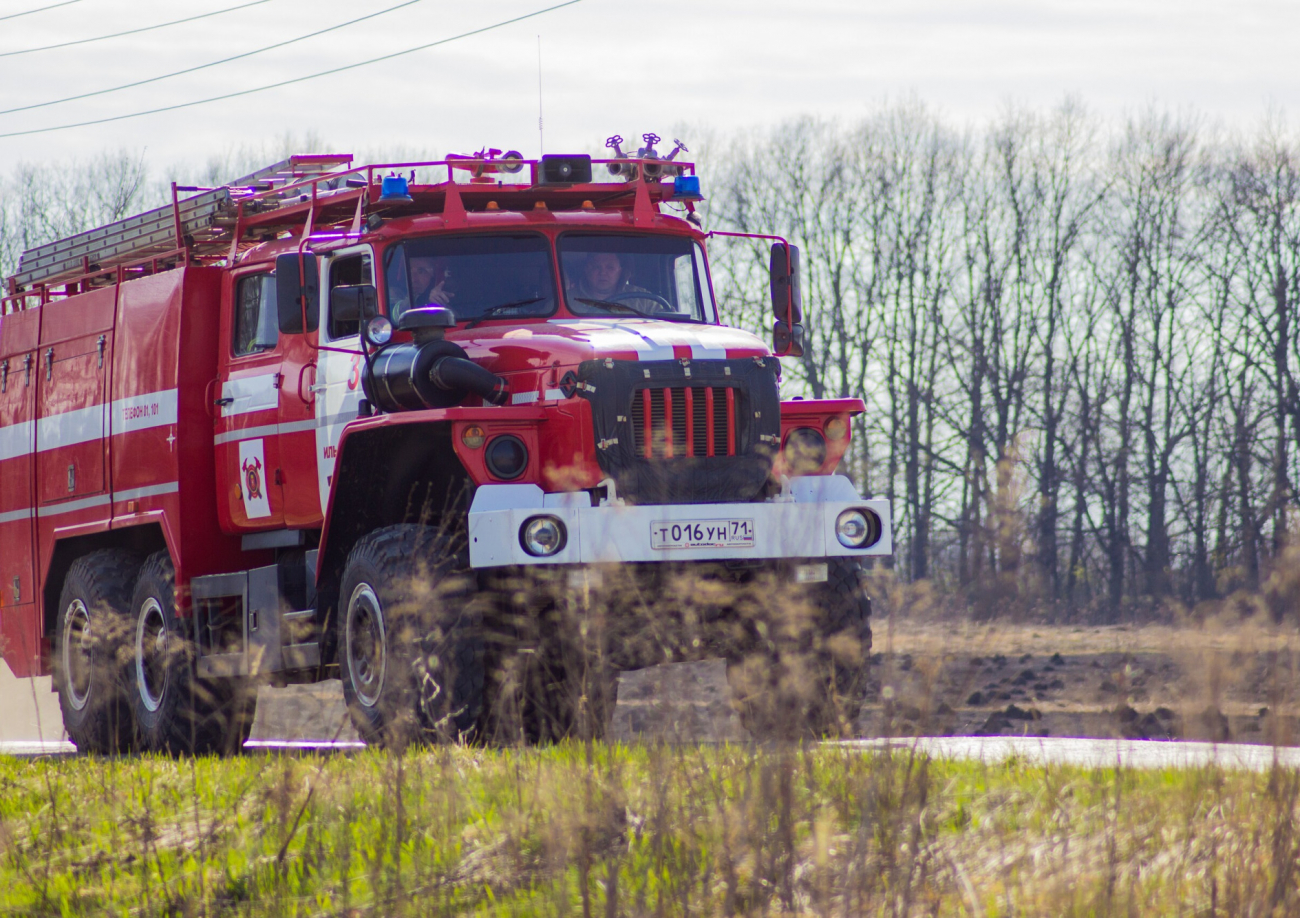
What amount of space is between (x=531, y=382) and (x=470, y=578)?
1.23 meters

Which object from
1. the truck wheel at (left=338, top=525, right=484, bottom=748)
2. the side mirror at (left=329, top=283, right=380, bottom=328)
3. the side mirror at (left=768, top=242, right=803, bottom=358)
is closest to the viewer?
the truck wheel at (left=338, top=525, right=484, bottom=748)

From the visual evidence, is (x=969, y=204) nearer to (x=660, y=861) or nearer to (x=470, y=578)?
(x=470, y=578)

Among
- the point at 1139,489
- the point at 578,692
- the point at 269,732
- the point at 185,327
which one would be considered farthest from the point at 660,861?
the point at 1139,489

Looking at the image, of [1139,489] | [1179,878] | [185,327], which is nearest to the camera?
[1179,878]

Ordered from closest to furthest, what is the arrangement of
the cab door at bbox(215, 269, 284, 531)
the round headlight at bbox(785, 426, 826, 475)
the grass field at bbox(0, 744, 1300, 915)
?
the grass field at bbox(0, 744, 1300, 915) < the round headlight at bbox(785, 426, 826, 475) < the cab door at bbox(215, 269, 284, 531)

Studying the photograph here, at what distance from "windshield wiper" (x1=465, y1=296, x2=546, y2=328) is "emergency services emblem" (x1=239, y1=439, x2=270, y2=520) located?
1907 mm

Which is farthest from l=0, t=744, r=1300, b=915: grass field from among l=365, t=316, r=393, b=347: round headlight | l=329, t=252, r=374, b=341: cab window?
l=329, t=252, r=374, b=341: cab window

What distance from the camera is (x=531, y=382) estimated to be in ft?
32.1

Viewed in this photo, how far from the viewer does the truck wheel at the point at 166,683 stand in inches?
468

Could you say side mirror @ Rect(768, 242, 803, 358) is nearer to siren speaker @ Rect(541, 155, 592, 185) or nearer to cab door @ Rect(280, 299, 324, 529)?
siren speaker @ Rect(541, 155, 592, 185)

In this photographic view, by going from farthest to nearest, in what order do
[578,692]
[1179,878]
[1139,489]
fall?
[1139,489] → [578,692] → [1179,878]

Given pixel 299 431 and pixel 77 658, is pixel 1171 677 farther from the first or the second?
pixel 77 658

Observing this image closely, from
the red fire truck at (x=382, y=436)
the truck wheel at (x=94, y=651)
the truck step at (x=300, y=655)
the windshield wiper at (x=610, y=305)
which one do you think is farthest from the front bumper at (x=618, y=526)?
the truck wheel at (x=94, y=651)

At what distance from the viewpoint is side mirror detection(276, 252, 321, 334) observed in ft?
34.2
